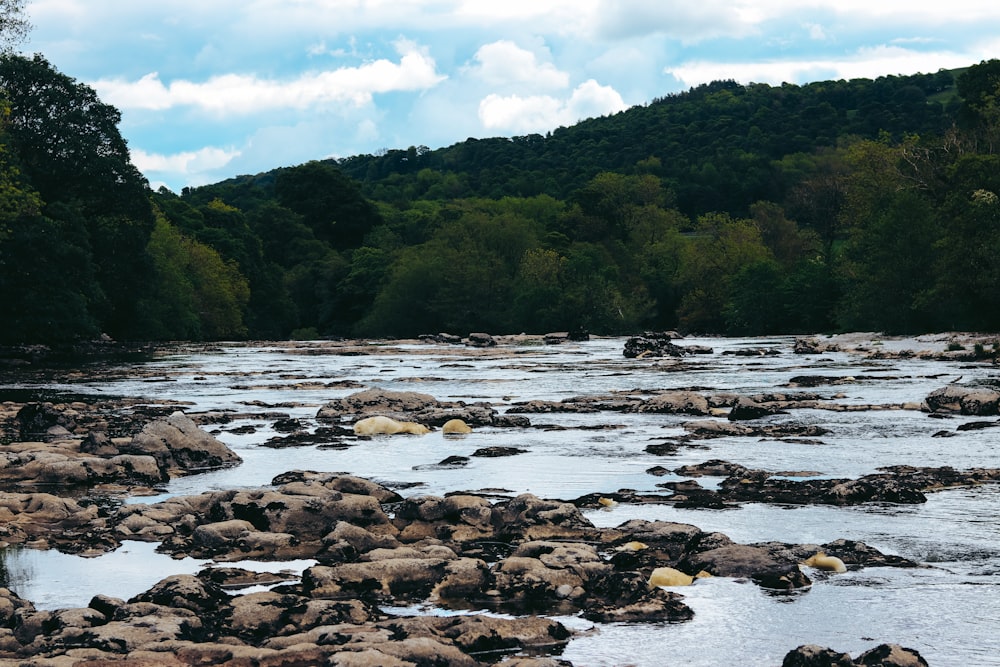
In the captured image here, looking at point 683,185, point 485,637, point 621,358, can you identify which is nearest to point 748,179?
point 683,185

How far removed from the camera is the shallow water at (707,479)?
40.3ft

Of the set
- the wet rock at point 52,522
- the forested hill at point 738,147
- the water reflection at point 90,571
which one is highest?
the forested hill at point 738,147

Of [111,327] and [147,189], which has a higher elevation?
[147,189]

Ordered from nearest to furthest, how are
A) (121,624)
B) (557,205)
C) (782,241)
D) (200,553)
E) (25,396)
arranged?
(121,624) → (200,553) → (25,396) → (782,241) → (557,205)

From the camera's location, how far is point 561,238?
13188 cm

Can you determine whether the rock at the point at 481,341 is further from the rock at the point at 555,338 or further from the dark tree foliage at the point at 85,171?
the dark tree foliage at the point at 85,171

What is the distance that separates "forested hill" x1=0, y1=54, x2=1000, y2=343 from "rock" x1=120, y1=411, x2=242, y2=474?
33200mm

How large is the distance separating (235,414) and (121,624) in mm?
24900

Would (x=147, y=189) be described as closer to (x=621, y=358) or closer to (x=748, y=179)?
(x=621, y=358)

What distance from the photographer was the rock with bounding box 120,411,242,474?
24.6 meters

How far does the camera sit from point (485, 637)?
1177cm

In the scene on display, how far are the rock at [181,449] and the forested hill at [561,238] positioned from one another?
109 feet

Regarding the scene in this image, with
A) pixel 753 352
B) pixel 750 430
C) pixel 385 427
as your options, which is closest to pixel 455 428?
pixel 385 427

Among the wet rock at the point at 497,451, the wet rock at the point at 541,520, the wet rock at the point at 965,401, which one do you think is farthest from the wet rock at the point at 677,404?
the wet rock at the point at 541,520
